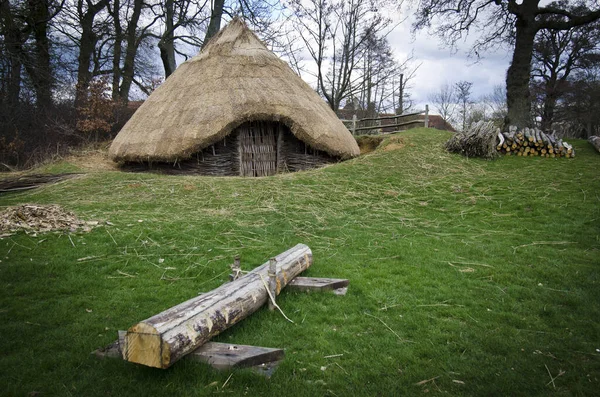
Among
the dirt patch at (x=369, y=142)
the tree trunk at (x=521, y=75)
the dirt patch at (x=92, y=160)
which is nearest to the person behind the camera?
the dirt patch at (x=92, y=160)

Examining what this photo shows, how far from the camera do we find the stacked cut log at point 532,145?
1173cm

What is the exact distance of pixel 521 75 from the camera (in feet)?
45.6

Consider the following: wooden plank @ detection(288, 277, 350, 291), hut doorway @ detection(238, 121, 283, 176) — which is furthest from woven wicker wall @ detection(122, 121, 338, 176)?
wooden plank @ detection(288, 277, 350, 291)


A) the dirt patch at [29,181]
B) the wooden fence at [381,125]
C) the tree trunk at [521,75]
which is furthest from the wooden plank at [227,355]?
the wooden fence at [381,125]

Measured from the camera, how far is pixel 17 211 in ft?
20.6

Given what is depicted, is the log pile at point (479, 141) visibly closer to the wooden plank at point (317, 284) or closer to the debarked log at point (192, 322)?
the wooden plank at point (317, 284)

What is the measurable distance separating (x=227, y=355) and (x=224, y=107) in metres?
9.36

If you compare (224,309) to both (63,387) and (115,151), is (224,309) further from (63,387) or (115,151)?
(115,151)

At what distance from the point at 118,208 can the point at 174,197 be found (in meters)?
1.24

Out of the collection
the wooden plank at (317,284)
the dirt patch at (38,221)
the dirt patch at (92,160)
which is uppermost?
the dirt patch at (92,160)

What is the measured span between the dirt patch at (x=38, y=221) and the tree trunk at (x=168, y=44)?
48.4ft

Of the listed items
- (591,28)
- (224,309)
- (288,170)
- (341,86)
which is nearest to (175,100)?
(288,170)

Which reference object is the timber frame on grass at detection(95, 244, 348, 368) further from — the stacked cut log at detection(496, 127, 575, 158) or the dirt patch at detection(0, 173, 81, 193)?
the stacked cut log at detection(496, 127, 575, 158)

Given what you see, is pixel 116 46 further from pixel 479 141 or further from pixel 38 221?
pixel 479 141
